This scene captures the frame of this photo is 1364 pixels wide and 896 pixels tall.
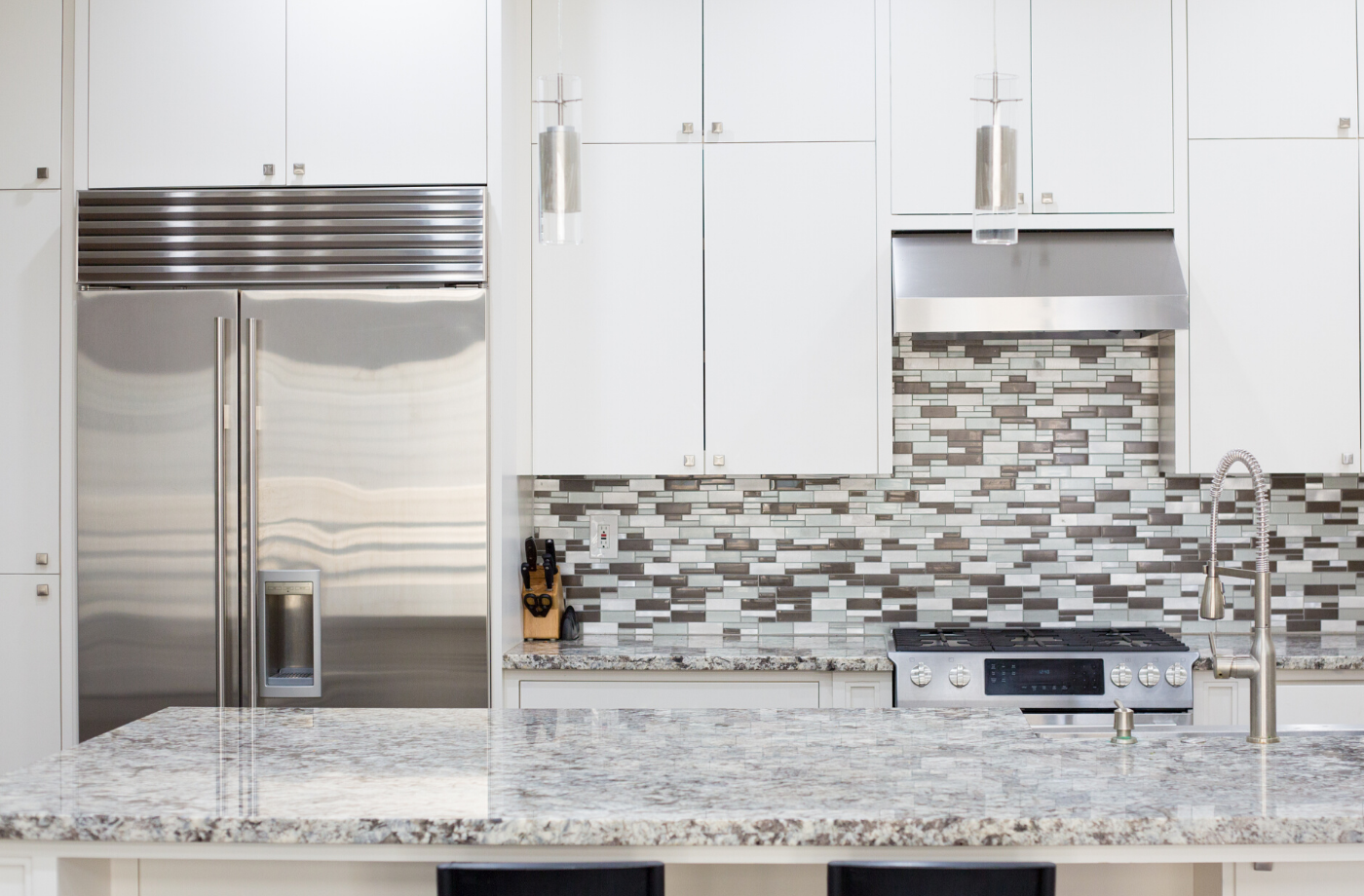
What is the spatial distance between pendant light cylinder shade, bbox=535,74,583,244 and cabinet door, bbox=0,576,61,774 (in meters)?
2.23

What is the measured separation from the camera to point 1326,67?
11.0ft

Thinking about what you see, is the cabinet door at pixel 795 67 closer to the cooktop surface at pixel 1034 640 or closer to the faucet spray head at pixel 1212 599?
the cooktop surface at pixel 1034 640

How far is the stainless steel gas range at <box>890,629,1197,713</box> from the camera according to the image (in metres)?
3.13

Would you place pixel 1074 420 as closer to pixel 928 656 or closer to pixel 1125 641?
pixel 1125 641

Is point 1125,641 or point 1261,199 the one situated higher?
point 1261,199

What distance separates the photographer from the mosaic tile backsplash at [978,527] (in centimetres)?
370

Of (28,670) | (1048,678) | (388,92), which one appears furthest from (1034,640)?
(28,670)

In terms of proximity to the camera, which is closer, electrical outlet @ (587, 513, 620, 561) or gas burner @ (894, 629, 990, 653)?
gas burner @ (894, 629, 990, 653)

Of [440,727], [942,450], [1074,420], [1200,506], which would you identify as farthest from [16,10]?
[1200,506]

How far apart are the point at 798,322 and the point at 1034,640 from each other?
1258 mm

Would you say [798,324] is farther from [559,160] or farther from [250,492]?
[250,492]

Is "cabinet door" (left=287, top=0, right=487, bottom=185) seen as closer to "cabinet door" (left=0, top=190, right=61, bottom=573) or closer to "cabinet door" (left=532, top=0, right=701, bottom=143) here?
"cabinet door" (left=532, top=0, right=701, bottom=143)

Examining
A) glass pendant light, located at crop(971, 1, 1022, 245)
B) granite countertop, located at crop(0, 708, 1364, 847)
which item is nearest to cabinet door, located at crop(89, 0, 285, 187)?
granite countertop, located at crop(0, 708, 1364, 847)

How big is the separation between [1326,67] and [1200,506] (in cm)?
148
